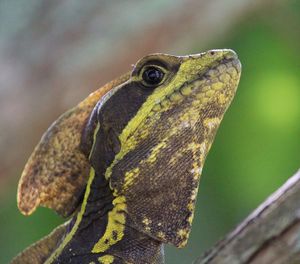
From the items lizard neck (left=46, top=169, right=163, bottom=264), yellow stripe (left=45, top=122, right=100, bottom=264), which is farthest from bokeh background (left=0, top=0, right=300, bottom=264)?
lizard neck (left=46, top=169, right=163, bottom=264)

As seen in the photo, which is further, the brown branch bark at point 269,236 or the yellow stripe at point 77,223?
the yellow stripe at point 77,223

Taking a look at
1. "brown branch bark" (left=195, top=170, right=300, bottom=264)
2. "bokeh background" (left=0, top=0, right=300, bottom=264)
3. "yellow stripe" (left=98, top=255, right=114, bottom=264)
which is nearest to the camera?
"brown branch bark" (left=195, top=170, right=300, bottom=264)

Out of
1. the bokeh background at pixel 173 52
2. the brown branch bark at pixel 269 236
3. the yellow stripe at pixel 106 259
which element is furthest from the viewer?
the bokeh background at pixel 173 52

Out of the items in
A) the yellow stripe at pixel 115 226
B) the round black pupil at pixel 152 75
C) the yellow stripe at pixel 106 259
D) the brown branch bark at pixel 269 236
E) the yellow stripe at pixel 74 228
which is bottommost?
the brown branch bark at pixel 269 236

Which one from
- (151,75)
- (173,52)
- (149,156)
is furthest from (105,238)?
(173,52)

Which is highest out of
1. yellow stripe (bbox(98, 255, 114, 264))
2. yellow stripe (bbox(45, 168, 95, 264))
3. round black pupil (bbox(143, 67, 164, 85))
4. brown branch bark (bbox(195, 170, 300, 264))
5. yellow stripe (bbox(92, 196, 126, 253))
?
round black pupil (bbox(143, 67, 164, 85))

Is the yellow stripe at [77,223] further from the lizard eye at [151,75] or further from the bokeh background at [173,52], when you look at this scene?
the bokeh background at [173,52]

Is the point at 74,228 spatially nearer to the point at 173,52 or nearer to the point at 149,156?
the point at 149,156

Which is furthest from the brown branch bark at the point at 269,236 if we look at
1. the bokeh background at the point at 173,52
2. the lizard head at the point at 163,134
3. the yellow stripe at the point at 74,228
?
the bokeh background at the point at 173,52

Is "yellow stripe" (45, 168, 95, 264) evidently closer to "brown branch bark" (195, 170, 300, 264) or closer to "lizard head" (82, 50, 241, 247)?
"lizard head" (82, 50, 241, 247)
